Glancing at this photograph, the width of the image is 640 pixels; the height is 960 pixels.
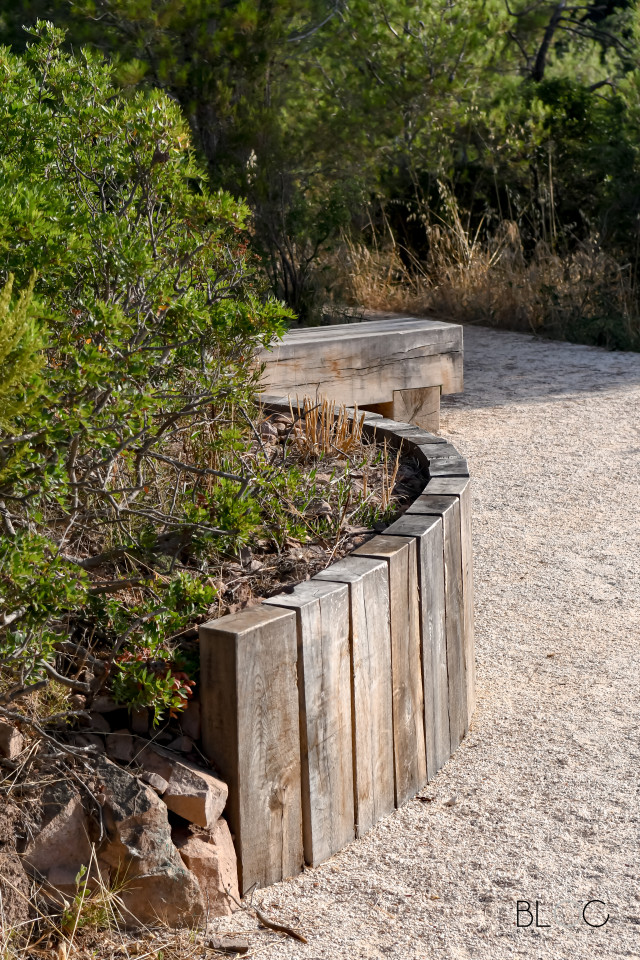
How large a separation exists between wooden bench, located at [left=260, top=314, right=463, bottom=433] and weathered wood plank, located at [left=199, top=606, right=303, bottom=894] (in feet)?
9.15

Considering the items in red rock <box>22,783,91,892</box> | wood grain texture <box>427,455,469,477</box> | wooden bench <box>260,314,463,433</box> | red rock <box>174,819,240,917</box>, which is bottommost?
red rock <box>174,819,240,917</box>

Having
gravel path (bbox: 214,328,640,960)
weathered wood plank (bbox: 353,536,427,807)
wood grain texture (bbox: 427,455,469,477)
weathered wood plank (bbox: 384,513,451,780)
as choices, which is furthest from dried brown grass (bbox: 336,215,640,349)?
weathered wood plank (bbox: 353,536,427,807)

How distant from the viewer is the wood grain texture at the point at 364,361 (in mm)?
4961

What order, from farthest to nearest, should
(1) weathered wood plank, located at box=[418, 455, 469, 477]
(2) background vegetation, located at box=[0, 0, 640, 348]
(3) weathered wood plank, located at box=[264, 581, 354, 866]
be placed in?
(2) background vegetation, located at box=[0, 0, 640, 348]
(1) weathered wood plank, located at box=[418, 455, 469, 477]
(3) weathered wood plank, located at box=[264, 581, 354, 866]

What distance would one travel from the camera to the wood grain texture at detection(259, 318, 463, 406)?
16.3 ft

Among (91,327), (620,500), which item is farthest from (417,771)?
(620,500)

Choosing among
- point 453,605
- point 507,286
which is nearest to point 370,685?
point 453,605

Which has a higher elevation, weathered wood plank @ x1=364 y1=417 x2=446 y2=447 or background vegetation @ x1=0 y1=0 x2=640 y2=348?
background vegetation @ x1=0 y1=0 x2=640 y2=348

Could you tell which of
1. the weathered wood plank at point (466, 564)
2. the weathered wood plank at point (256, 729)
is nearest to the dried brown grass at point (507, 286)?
the weathered wood plank at point (466, 564)

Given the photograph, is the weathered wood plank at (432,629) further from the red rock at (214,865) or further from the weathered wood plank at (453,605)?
the red rock at (214,865)

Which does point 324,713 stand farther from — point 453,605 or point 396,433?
point 396,433

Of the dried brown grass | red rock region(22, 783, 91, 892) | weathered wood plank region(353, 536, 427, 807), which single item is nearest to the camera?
red rock region(22, 783, 91, 892)

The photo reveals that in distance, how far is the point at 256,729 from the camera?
82.1 inches

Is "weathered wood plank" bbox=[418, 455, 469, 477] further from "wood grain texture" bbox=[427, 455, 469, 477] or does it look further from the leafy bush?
the leafy bush
